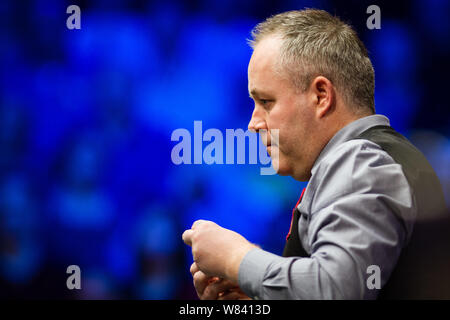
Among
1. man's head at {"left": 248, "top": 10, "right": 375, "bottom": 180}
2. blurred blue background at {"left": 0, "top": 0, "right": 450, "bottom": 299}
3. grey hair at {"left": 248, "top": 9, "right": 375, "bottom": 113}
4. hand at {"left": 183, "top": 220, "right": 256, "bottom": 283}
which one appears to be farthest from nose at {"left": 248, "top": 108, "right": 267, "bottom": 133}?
blurred blue background at {"left": 0, "top": 0, "right": 450, "bottom": 299}

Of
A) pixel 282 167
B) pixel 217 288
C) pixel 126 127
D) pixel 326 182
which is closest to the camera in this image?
pixel 326 182

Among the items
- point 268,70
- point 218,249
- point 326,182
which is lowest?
point 218,249

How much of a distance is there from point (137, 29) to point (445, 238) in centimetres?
194

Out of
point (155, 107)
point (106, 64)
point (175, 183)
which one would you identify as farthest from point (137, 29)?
point (175, 183)

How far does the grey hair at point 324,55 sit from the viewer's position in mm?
1067

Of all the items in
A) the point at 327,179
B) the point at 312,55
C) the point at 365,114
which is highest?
the point at 312,55

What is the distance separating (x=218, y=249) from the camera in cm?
89

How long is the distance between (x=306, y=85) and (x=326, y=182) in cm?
30

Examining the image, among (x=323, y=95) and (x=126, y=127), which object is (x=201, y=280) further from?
(x=126, y=127)

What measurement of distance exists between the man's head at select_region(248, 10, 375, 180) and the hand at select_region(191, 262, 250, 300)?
0.32m

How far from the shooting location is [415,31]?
2.29m

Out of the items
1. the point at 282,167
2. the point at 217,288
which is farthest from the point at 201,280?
the point at 282,167

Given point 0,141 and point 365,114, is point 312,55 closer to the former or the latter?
point 365,114

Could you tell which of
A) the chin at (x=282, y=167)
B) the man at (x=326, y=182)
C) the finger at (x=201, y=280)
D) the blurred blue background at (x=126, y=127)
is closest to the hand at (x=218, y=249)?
the man at (x=326, y=182)
